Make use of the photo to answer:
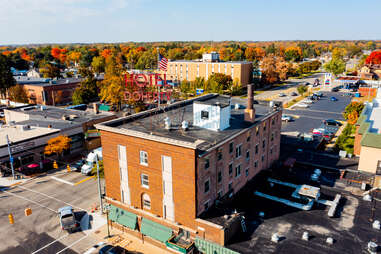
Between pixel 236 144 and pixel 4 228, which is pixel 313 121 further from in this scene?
pixel 4 228

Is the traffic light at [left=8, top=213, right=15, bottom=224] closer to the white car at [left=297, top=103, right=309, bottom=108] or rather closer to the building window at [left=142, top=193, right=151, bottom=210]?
the building window at [left=142, top=193, right=151, bottom=210]

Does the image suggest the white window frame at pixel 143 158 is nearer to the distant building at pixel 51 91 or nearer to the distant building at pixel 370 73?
the distant building at pixel 51 91

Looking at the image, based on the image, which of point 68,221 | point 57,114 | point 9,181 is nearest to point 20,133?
point 9,181

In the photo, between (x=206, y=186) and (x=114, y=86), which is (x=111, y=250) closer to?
(x=206, y=186)

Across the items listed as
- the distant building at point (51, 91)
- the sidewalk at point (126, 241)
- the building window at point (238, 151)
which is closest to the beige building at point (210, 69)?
the distant building at point (51, 91)

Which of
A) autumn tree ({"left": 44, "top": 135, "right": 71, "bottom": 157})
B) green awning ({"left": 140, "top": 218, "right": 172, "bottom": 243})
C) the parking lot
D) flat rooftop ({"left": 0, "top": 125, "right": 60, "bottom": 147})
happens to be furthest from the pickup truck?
the parking lot
